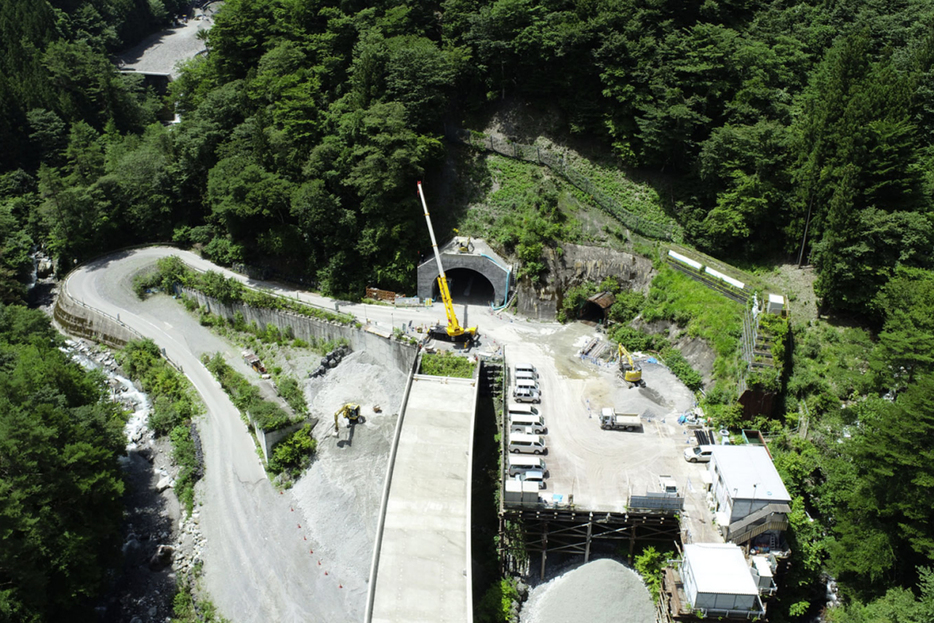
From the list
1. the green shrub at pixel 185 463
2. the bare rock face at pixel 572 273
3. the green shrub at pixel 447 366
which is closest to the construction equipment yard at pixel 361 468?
the green shrub at pixel 185 463

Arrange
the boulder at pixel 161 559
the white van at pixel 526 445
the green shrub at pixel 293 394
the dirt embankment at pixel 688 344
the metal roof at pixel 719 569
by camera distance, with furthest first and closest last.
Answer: the green shrub at pixel 293 394 < the dirt embankment at pixel 688 344 < the boulder at pixel 161 559 < the white van at pixel 526 445 < the metal roof at pixel 719 569

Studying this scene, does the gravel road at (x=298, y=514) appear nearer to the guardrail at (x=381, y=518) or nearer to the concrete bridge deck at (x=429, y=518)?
the guardrail at (x=381, y=518)

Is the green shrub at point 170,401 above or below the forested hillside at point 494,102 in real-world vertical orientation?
below

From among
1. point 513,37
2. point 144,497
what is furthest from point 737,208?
point 144,497

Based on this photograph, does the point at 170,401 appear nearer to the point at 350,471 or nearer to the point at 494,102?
the point at 350,471

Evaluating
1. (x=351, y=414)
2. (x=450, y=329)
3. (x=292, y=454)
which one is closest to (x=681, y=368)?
(x=450, y=329)

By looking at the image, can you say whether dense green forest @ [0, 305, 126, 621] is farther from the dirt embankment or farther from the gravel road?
the dirt embankment

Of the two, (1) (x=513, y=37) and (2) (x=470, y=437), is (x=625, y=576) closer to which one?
(2) (x=470, y=437)
